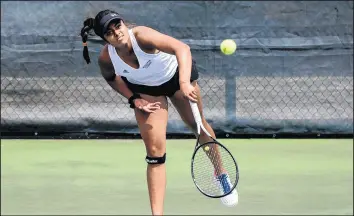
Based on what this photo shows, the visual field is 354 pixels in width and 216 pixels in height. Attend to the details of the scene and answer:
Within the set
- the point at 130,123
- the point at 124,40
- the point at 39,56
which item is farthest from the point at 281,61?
the point at 124,40

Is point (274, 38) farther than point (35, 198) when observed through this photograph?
Yes

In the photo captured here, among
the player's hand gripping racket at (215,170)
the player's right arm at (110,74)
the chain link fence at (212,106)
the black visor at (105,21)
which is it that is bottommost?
the chain link fence at (212,106)

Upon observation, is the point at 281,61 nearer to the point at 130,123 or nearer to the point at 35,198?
the point at 130,123

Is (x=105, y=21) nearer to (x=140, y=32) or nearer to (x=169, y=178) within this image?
(x=140, y=32)

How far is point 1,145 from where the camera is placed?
9.92m

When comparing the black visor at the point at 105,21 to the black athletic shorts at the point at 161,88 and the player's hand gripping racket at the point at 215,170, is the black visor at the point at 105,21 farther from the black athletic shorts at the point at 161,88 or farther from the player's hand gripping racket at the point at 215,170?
the player's hand gripping racket at the point at 215,170

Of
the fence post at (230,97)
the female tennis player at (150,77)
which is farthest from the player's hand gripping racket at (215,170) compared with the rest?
the fence post at (230,97)

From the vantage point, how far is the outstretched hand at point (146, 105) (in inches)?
212

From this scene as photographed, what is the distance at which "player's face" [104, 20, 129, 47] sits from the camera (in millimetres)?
4820

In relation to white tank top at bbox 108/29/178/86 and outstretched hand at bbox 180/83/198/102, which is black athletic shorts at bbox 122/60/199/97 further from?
outstretched hand at bbox 180/83/198/102

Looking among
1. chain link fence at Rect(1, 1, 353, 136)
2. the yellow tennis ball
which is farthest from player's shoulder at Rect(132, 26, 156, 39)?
chain link fence at Rect(1, 1, 353, 136)

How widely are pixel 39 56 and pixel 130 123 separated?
1161mm

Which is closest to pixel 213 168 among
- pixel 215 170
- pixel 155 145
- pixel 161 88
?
pixel 215 170

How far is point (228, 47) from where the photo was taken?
9609 millimetres
